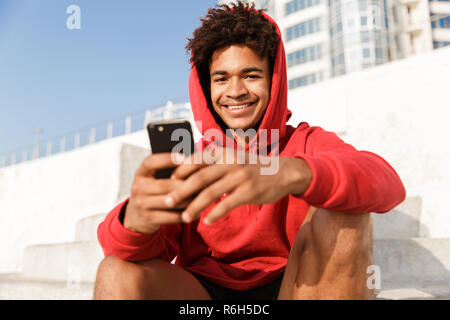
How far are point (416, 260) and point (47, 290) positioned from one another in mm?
3031

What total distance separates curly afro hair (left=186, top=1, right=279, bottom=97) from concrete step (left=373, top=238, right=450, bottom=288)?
169 centimetres

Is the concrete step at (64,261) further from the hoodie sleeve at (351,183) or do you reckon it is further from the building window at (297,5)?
the building window at (297,5)

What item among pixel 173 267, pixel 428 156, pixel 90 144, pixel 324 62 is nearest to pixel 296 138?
pixel 173 267

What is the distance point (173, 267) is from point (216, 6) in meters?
1.38

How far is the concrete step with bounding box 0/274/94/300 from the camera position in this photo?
263 cm

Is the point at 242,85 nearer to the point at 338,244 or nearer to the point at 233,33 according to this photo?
the point at 233,33

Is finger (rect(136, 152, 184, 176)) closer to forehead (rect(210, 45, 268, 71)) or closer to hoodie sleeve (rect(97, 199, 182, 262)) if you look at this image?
hoodie sleeve (rect(97, 199, 182, 262))

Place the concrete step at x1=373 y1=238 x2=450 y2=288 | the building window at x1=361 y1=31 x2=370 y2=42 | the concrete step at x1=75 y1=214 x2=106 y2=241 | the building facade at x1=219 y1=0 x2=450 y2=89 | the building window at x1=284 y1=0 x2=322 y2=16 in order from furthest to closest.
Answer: the building window at x1=284 y1=0 x2=322 y2=16 → the building window at x1=361 y1=31 x2=370 y2=42 → the building facade at x1=219 y1=0 x2=450 y2=89 → the concrete step at x1=75 y1=214 x2=106 y2=241 → the concrete step at x1=373 y1=238 x2=450 y2=288

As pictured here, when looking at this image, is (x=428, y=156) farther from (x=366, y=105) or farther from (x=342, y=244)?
(x=342, y=244)

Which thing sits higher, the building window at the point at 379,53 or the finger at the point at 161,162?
the building window at the point at 379,53

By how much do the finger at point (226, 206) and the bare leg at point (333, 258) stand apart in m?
0.38

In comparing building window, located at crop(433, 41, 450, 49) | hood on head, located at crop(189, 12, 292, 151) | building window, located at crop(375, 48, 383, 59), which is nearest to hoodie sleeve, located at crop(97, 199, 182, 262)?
hood on head, located at crop(189, 12, 292, 151)

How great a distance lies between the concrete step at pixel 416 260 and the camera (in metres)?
2.45

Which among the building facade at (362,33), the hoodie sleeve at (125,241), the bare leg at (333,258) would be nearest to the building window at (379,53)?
the building facade at (362,33)
